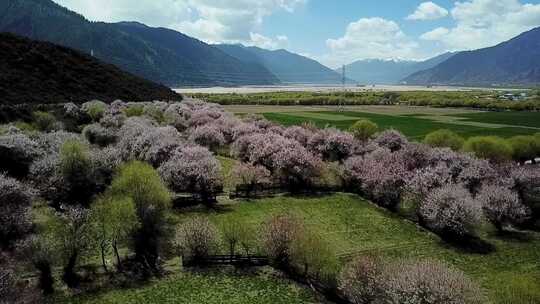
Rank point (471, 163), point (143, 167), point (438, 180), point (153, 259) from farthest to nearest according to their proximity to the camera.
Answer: point (471, 163)
point (438, 180)
point (143, 167)
point (153, 259)

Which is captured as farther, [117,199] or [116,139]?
[116,139]

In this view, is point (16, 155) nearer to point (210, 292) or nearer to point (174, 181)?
point (174, 181)

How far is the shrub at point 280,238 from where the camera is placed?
1400 inches

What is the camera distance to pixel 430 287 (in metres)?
23.9

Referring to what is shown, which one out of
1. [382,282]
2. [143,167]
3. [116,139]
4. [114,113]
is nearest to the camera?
[382,282]

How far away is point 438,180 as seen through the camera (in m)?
51.3

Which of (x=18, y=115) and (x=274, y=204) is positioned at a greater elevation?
(x=18, y=115)

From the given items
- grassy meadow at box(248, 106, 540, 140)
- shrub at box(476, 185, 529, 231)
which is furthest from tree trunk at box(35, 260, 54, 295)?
grassy meadow at box(248, 106, 540, 140)

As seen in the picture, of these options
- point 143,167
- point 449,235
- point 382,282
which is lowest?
point 449,235

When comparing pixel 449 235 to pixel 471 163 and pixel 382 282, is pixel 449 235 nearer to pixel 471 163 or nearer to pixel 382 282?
pixel 471 163

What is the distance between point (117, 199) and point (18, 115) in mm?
49278

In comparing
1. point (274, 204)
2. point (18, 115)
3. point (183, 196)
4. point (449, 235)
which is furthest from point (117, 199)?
point (18, 115)

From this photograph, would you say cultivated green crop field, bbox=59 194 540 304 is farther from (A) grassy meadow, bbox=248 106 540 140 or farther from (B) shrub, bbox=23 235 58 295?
(A) grassy meadow, bbox=248 106 540 140

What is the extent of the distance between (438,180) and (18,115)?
68076 mm
